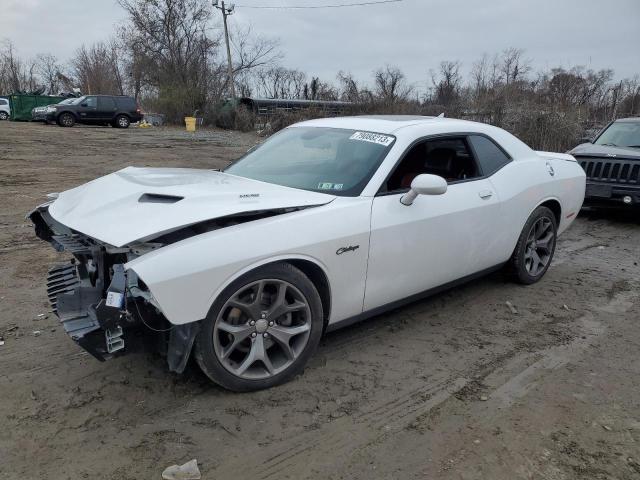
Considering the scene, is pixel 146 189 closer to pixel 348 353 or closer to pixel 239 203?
pixel 239 203

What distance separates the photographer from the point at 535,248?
4.86 metres

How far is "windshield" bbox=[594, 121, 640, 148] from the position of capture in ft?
27.6

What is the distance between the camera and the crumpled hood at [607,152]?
771 cm

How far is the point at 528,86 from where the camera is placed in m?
20.3

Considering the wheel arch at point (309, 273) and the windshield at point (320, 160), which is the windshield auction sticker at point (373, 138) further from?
the wheel arch at point (309, 273)

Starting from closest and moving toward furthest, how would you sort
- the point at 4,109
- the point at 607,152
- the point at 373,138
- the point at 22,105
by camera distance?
the point at 373,138 < the point at 607,152 < the point at 22,105 < the point at 4,109

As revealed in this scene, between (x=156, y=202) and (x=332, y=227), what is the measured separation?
3.37 feet

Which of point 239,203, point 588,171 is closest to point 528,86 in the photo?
point 588,171

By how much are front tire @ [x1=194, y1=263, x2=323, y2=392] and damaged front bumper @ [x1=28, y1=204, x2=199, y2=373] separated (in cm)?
14

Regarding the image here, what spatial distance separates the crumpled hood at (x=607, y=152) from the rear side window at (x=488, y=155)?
446 centimetres

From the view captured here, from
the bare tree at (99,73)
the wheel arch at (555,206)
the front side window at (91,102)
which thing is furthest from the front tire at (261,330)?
the bare tree at (99,73)

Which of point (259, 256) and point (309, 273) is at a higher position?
point (259, 256)

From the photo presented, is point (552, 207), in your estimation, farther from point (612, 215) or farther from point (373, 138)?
point (612, 215)

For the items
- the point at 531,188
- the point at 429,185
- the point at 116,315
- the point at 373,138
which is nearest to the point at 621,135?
the point at 531,188
